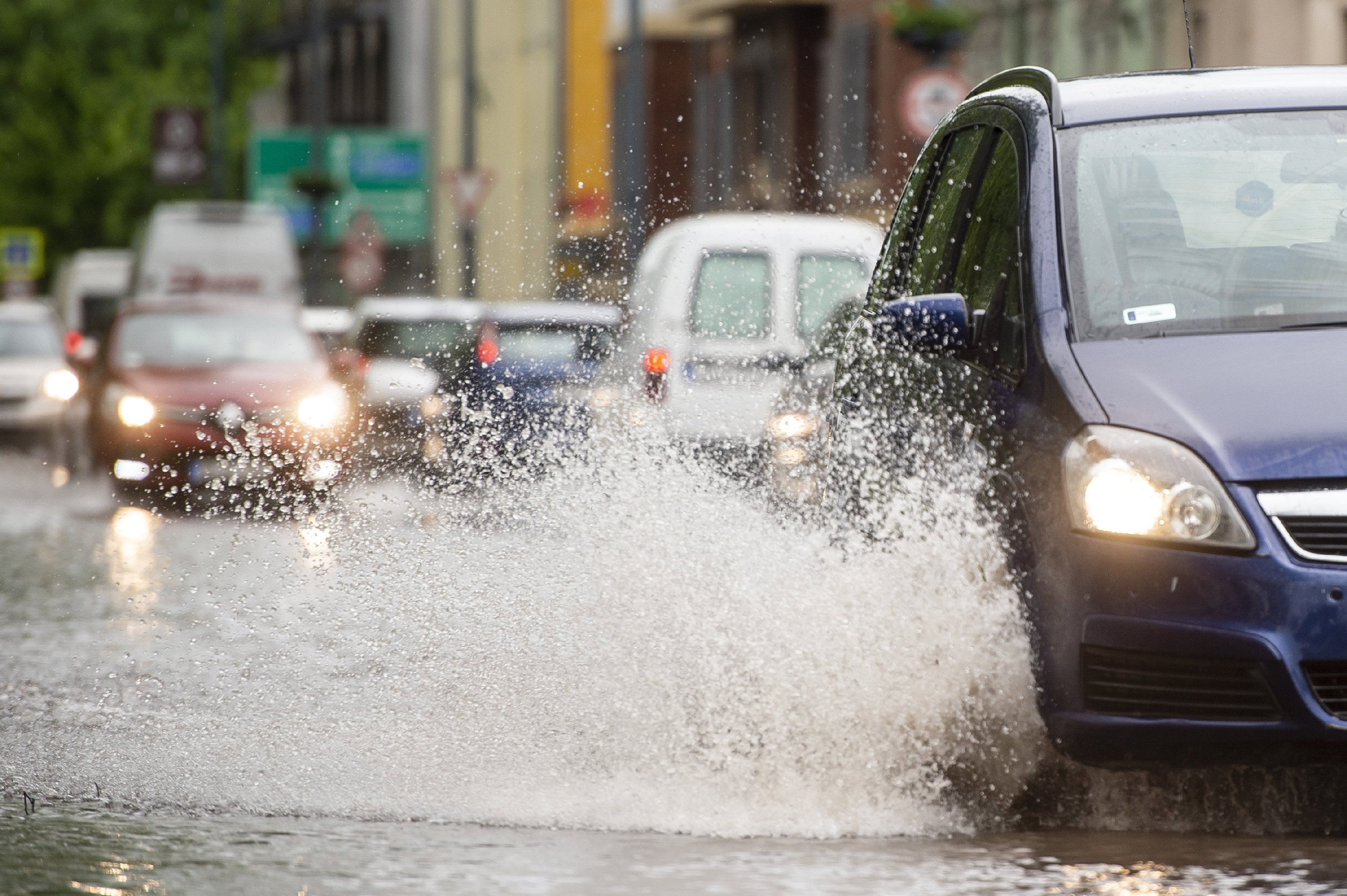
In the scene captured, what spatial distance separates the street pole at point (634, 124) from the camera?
102 ft

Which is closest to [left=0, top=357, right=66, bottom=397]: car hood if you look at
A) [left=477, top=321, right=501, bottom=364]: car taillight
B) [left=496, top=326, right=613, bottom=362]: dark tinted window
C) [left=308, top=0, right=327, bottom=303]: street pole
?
[left=496, top=326, right=613, bottom=362]: dark tinted window

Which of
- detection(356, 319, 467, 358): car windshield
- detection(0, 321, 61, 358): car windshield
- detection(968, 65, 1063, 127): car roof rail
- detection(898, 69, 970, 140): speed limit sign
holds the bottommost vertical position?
detection(0, 321, 61, 358): car windshield

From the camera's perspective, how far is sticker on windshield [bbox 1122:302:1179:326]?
6598 millimetres

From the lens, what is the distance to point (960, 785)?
21.7 ft

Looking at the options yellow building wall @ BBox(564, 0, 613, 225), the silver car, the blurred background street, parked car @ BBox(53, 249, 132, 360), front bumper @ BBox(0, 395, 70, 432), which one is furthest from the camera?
yellow building wall @ BBox(564, 0, 613, 225)

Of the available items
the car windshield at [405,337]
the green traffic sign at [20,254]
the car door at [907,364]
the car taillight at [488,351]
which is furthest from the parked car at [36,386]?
the green traffic sign at [20,254]

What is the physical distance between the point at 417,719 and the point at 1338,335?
2.74 metres

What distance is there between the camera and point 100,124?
72.9m

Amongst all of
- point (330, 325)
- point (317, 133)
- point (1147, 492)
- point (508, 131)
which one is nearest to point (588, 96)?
point (508, 131)

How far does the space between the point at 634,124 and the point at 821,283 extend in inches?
497

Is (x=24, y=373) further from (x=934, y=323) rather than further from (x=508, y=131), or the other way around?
(x=508, y=131)

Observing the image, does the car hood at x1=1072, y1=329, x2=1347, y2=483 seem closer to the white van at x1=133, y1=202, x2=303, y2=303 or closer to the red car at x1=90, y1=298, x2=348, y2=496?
the red car at x1=90, y1=298, x2=348, y2=496

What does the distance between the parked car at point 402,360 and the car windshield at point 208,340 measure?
2.28ft

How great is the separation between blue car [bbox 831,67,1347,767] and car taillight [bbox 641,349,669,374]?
8.03m
